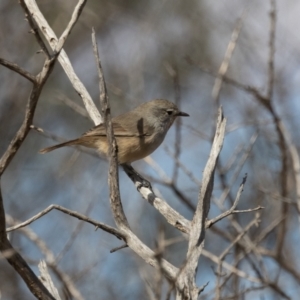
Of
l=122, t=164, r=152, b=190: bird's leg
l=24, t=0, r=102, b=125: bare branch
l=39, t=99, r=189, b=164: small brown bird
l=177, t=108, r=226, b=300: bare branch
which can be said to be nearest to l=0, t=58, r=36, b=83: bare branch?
l=177, t=108, r=226, b=300: bare branch

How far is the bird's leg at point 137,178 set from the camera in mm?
4891

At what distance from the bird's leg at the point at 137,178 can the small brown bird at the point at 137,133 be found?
11 centimetres

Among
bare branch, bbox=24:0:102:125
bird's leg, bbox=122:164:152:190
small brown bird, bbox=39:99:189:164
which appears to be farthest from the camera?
small brown bird, bbox=39:99:189:164

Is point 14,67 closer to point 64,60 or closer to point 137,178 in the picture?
point 64,60

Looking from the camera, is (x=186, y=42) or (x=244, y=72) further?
(x=186, y=42)

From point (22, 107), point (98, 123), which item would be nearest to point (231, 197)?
point (98, 123)

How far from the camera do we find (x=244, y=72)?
291 inches

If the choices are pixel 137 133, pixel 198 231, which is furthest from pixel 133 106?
pixel 198 231

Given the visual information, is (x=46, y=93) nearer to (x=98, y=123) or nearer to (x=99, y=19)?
(x=99, y=19)

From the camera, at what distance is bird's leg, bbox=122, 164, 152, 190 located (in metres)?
4.89

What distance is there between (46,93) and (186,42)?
2646 mm

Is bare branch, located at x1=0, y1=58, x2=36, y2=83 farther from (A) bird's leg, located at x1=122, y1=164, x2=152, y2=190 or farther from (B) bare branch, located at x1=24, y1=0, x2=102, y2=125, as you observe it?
(A) bird's leg, located at x1=122, y1=164, x2=152, y2=190

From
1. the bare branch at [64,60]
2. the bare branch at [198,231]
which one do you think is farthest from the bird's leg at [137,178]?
the bare branch at [198,231]

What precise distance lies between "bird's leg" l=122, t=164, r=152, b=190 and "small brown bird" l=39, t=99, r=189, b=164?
113 millimetres
